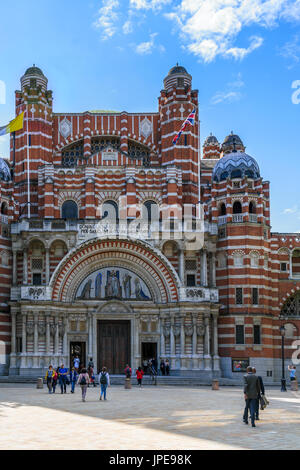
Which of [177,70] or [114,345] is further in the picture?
[177,70]

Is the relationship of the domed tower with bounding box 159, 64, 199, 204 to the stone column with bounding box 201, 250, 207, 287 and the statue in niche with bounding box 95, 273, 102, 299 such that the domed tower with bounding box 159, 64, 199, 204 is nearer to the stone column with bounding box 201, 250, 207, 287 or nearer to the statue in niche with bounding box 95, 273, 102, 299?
the stone column with bounding box 201, 250, 207, 287

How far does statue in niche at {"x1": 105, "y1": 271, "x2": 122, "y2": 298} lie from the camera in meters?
56.0

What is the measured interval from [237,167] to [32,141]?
18.6 metres

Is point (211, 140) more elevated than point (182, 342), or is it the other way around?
point (211, 140)

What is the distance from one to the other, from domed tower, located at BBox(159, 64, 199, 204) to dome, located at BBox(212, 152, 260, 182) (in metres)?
2.43

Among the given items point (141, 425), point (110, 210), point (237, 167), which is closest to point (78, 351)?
point (110, 210)

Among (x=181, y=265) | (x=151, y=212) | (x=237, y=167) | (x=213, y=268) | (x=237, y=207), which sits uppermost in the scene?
(x=237, y=167)

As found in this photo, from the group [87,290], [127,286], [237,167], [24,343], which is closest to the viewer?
[24,343]

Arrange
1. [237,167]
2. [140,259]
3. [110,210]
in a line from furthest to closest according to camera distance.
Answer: [237,167], [110,210], [140,259]

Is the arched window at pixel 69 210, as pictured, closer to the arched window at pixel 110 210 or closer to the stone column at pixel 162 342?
the arched window at pixel 110 210

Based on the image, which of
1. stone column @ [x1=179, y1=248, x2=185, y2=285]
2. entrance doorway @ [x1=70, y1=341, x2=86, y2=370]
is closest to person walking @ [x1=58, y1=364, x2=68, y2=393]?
entrance doorway @ [x1=70, y1=341, x2=86, y2=370]

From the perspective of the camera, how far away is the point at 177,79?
6159 cm

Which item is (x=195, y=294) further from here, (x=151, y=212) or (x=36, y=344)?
(x=36, y=344)

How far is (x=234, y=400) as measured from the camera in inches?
1339
